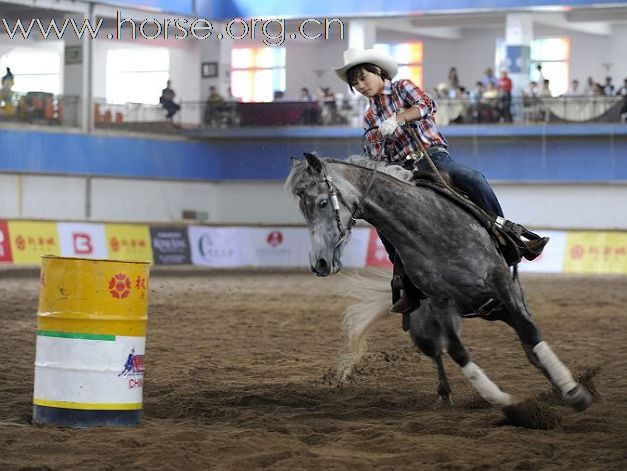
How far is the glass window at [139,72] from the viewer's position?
37250mm

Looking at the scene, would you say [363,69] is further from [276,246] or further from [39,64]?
[39,64]

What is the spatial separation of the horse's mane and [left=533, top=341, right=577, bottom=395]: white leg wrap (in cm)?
144

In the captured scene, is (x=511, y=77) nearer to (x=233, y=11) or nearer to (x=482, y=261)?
(x=233, y=11)

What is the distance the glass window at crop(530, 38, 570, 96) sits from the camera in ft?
123

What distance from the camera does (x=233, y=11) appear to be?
113 ft

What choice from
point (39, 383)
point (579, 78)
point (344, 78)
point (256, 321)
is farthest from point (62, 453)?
point (579, 78)

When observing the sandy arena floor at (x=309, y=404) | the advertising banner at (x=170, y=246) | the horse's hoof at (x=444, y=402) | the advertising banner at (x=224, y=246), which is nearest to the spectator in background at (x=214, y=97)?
the advertising banner at (x=224, y=246)

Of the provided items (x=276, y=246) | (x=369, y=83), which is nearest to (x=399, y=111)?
(x=369, y=83)

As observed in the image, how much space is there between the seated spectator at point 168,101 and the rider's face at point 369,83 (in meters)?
26.3

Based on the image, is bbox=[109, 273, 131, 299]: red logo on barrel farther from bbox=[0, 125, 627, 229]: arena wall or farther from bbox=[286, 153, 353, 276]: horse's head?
bbox=[0, 125, 627, 229]: arena wall

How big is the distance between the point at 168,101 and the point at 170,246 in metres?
8.94

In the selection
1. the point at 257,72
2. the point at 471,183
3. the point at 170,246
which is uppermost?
the point at 257,72

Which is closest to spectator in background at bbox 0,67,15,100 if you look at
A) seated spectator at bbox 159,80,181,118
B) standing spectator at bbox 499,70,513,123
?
seated spectator at bbox 159,80,181,118

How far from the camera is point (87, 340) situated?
6.38 m
